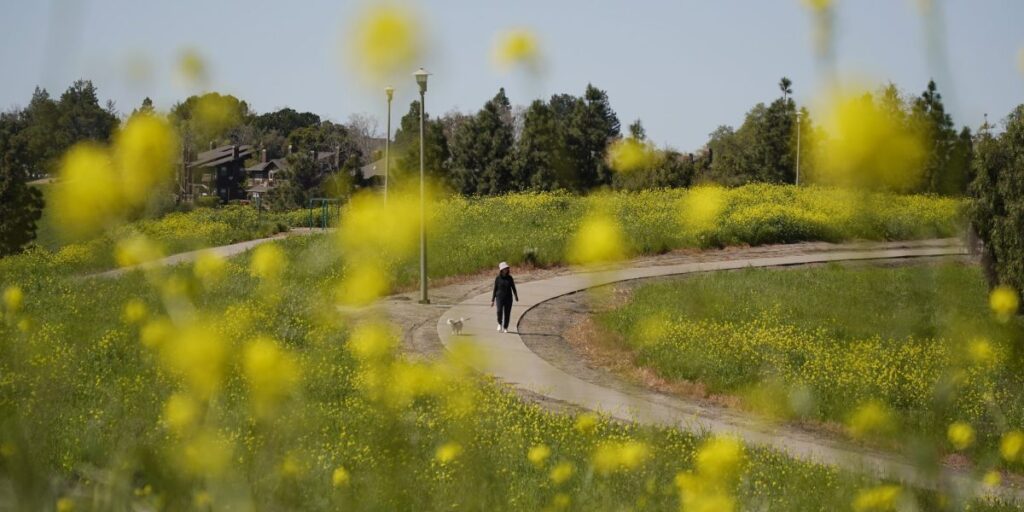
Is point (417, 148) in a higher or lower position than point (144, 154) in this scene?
higher

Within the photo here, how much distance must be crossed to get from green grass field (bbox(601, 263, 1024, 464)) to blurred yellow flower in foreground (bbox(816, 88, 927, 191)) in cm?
626

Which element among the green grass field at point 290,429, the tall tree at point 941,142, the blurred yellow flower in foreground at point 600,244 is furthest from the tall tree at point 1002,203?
the blurred yellow flower in foreground at point 600,244

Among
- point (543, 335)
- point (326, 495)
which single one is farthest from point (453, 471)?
point (543, 335)

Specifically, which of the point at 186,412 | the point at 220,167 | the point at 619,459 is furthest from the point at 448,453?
the point at 220,167

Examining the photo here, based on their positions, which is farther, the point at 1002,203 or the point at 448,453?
the point at 1002,203

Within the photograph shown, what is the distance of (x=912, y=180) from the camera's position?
1749 mm

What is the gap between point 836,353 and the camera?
496 inches

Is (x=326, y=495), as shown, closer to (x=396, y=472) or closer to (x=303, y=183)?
(x=396, y=472)

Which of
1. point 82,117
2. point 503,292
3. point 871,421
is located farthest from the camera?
point 503,292

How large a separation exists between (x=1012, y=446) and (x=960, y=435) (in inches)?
23.7

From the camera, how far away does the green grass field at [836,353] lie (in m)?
10.1

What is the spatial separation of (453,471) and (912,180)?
178 inches

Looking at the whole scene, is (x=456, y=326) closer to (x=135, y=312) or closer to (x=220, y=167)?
(x=135, y=312)

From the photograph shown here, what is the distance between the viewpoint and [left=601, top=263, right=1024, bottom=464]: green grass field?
10.1 metres
